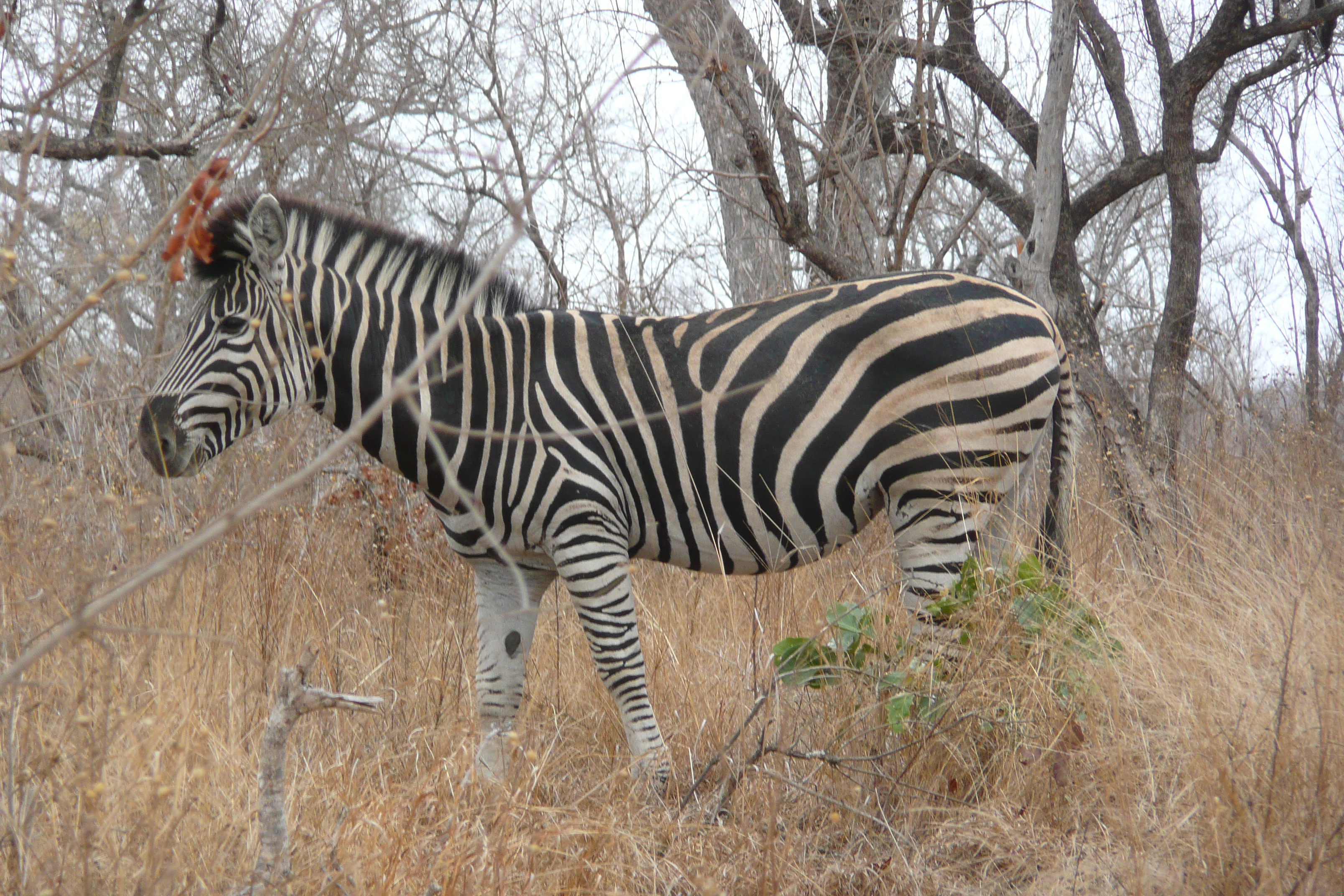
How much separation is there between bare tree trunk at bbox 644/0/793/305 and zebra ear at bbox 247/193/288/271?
A: 3155mm

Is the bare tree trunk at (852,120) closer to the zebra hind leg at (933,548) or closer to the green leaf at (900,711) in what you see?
the zebra hind leg at (933,548)

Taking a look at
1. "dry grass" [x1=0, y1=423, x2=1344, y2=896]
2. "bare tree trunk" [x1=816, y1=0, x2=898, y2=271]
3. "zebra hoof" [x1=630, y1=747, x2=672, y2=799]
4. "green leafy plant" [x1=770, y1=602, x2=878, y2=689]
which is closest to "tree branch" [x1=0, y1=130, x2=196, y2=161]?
"dry grass" [x1=0, y1=423, x2=1344, y2=896]

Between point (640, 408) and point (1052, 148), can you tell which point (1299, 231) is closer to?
point (1052, 148)

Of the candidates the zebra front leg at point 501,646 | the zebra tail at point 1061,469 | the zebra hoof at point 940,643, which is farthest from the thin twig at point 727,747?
the zebra tail at point 1061,469

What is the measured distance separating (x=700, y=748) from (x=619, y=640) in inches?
18.5

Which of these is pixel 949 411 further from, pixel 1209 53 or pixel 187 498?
pixel 187 498

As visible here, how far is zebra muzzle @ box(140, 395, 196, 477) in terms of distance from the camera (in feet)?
9.98

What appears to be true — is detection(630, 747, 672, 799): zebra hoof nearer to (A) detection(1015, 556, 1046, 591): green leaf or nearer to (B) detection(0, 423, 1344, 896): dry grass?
(B) detection(0, 423, 1344, 896): dry grass

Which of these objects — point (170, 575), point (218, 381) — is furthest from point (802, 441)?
point (170, 575)

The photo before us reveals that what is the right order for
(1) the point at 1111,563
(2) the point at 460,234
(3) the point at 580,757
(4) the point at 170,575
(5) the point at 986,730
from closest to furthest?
1. (5) the point at 986,730
2. (3) the point at 580,757
3. (4) the point at 170,575
4. (1) the point at 1111,563
5. (2) the point at 460,234

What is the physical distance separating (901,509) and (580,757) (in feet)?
4.87

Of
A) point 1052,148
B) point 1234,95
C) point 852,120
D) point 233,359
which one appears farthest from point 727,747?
point 1234,95

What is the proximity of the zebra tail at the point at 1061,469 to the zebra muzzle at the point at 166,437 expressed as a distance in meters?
2.88

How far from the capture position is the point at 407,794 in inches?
107
